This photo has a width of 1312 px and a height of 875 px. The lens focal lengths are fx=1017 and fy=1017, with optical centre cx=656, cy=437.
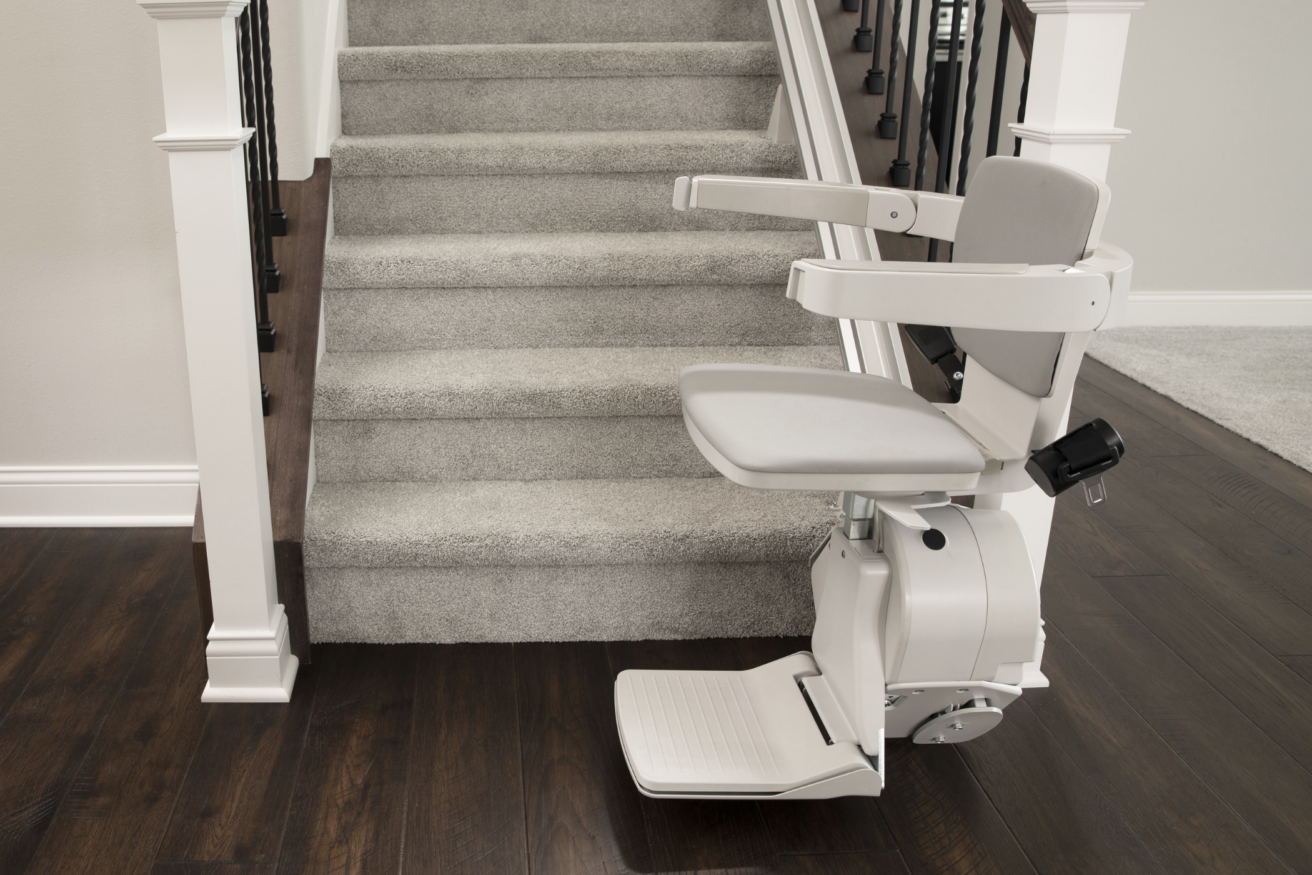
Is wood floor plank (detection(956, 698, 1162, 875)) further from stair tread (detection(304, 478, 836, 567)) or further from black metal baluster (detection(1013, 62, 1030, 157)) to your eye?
black metal baluster (detection(1013, 62, 1030, 157))

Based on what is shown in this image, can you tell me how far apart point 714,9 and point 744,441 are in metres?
1.87

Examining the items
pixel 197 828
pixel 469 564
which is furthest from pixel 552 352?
pixel 197 828

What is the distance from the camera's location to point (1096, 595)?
2.05 meters

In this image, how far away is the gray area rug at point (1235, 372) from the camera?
3000 mm

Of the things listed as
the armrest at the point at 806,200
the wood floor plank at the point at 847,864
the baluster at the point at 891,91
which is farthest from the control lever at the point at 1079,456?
the baluster at the point at 891,91

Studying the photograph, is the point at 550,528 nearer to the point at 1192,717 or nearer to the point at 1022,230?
the point at 1022,230

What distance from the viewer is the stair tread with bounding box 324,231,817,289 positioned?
80.0 inches

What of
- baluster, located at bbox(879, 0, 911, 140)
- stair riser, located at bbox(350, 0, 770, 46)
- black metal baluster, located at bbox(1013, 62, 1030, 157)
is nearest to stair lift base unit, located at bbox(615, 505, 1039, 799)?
black metal baluster, located at bbox(1013, 62, 1030, 157)

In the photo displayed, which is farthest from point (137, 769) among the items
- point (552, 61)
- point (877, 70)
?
point (877, 70)

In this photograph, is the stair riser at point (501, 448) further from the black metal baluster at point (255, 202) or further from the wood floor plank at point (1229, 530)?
the wood floor plank at point (1229, 530)

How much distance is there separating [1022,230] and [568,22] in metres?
1.79

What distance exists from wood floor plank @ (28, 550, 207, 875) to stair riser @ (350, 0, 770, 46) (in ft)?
5.37

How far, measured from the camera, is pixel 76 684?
5.54 feet

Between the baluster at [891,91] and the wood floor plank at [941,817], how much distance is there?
124 centimetres
